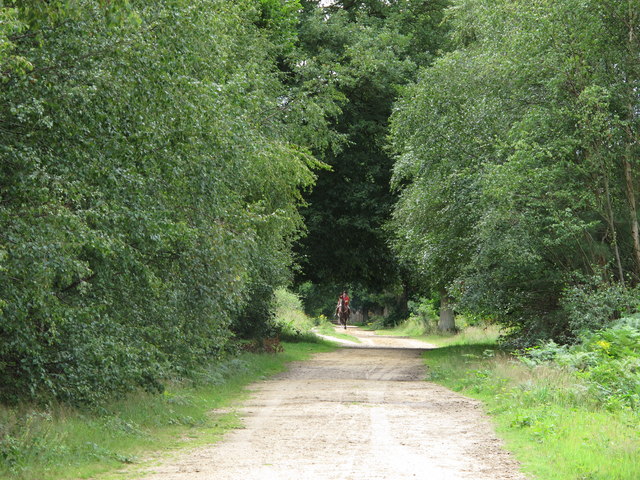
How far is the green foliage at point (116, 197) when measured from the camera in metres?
7.97

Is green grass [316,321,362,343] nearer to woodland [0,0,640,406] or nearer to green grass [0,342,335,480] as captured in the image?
woodland [0,0,640,406]

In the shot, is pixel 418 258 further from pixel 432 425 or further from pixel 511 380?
pixel 432 425

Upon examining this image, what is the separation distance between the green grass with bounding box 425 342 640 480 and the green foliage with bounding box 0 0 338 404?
4.63 meters

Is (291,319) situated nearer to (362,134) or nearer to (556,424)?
(362,134)

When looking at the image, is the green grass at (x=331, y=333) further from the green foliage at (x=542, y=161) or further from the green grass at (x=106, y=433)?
the green grass at (x=106, y=433)

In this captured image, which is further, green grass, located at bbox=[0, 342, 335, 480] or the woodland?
Result: the woodland

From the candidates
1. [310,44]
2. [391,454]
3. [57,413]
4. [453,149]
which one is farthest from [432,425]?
[310,44]

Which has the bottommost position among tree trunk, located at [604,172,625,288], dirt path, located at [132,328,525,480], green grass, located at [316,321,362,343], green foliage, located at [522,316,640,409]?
green grass, located at [316,321,362,343]

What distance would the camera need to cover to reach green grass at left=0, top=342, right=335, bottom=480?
8.20m

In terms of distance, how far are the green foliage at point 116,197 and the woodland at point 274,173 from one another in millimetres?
34

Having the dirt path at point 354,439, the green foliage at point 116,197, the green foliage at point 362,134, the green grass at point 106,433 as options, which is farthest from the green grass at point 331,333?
the green foliage at point 116,197

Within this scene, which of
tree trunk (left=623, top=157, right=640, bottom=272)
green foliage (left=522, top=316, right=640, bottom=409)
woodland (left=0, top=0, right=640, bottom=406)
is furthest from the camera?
Answer: tree trunk (left=623, top=157, right=640, bottom=272)

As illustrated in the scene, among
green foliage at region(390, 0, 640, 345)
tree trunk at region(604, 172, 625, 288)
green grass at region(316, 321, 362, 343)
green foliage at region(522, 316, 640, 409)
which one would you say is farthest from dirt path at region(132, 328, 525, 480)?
green grass at region(316, 321, 362, 343)

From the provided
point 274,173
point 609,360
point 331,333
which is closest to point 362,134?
point 274,173
